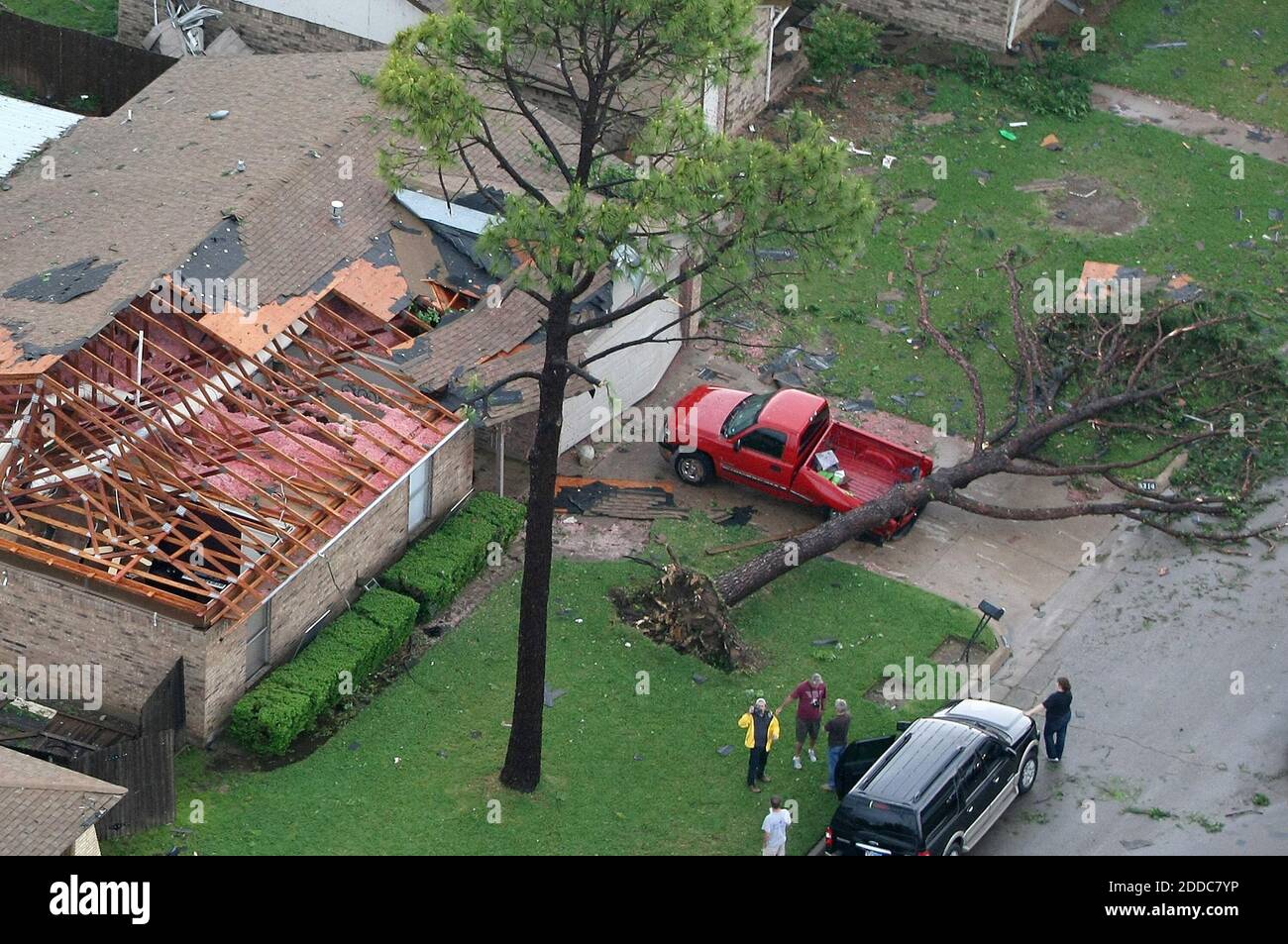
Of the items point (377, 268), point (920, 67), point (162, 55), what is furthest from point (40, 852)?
point (920, 67)

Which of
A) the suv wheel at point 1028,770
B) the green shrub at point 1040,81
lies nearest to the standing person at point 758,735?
the suv wheel at point 1028,770

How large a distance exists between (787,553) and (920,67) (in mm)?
16912

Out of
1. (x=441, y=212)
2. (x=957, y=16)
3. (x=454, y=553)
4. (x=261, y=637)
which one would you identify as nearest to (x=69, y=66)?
(x=441, y=212)

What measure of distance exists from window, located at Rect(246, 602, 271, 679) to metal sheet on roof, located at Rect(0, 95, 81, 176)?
428 inches

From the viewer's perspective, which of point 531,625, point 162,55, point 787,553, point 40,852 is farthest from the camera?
point 162,55

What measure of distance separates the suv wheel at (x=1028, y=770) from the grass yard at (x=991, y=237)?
821 cm

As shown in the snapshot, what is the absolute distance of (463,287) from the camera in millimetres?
29609

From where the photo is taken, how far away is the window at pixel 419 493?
27.1 meters

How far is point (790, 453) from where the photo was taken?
28906 millimetres

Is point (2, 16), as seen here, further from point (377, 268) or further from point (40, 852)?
point (40, 852)

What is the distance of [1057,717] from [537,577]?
7.11m

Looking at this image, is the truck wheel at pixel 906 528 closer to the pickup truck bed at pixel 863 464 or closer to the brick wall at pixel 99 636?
the pickup truck bed at pixel 863 464

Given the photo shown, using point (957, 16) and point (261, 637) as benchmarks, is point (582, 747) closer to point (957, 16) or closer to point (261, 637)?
point (261, 637)

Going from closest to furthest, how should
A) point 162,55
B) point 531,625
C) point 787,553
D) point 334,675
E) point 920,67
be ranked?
point 531,625 → point 334,675 → point 787,553 → point 162,55 → point 920,67
